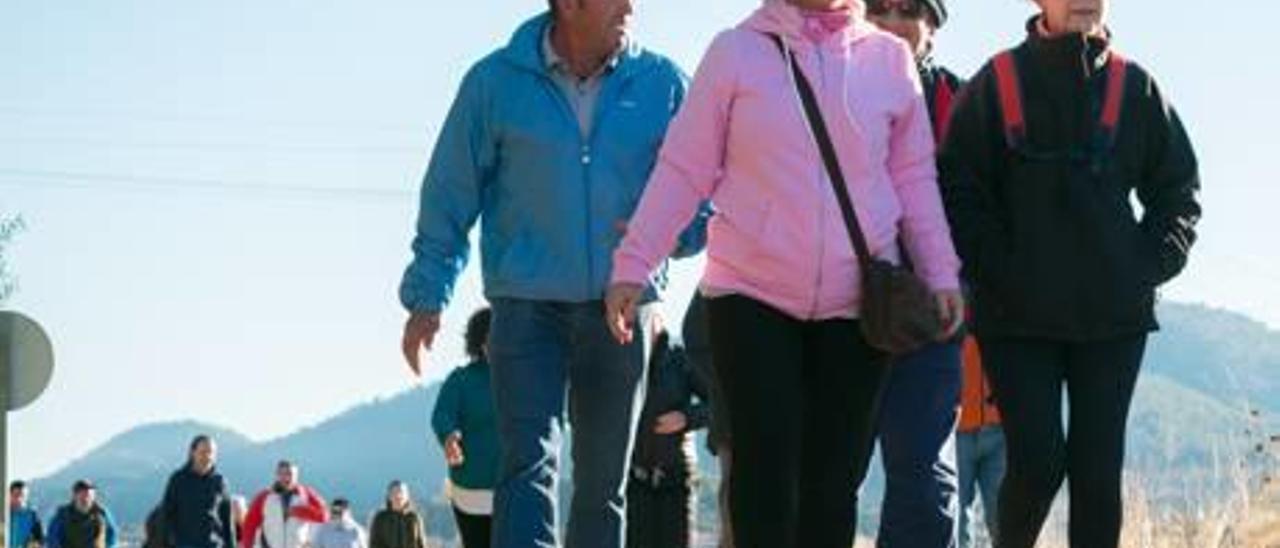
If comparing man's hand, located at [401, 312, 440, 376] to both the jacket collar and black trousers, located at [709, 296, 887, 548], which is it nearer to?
black trousers, located at [709, 296, 887, 548]

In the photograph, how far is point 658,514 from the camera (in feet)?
48.3

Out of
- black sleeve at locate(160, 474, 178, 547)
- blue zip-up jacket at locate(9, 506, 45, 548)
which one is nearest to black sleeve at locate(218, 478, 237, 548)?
black sleeve at locate(160, 474, 178, 547)

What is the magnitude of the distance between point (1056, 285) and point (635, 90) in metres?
1.36

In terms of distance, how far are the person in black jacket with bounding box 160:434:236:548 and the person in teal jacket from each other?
14.8 meters

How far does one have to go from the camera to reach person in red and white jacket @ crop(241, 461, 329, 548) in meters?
30.1

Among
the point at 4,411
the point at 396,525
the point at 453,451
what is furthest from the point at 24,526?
the point at 453,451

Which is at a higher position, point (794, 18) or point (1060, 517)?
point (794, 18)

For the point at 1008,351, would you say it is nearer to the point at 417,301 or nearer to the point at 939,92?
the point at 939,92

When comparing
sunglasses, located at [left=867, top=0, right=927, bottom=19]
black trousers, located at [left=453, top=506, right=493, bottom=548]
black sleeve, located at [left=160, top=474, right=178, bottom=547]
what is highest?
sunglasses, located at [left=867, top=0, right=927, bottom=19]

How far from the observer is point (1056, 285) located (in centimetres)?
859

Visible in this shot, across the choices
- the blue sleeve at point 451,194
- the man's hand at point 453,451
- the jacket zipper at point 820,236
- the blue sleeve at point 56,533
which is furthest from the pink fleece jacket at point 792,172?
the blue sleeve at point 56,533

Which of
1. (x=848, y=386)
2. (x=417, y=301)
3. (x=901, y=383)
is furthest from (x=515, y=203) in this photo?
(x=848, y=386)

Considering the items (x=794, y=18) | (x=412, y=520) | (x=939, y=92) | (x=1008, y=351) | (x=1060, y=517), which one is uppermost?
(x=794, y=18)

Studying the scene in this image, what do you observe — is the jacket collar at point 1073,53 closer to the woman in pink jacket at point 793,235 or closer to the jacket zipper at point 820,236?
the woman in pink jacket at point 793,235
